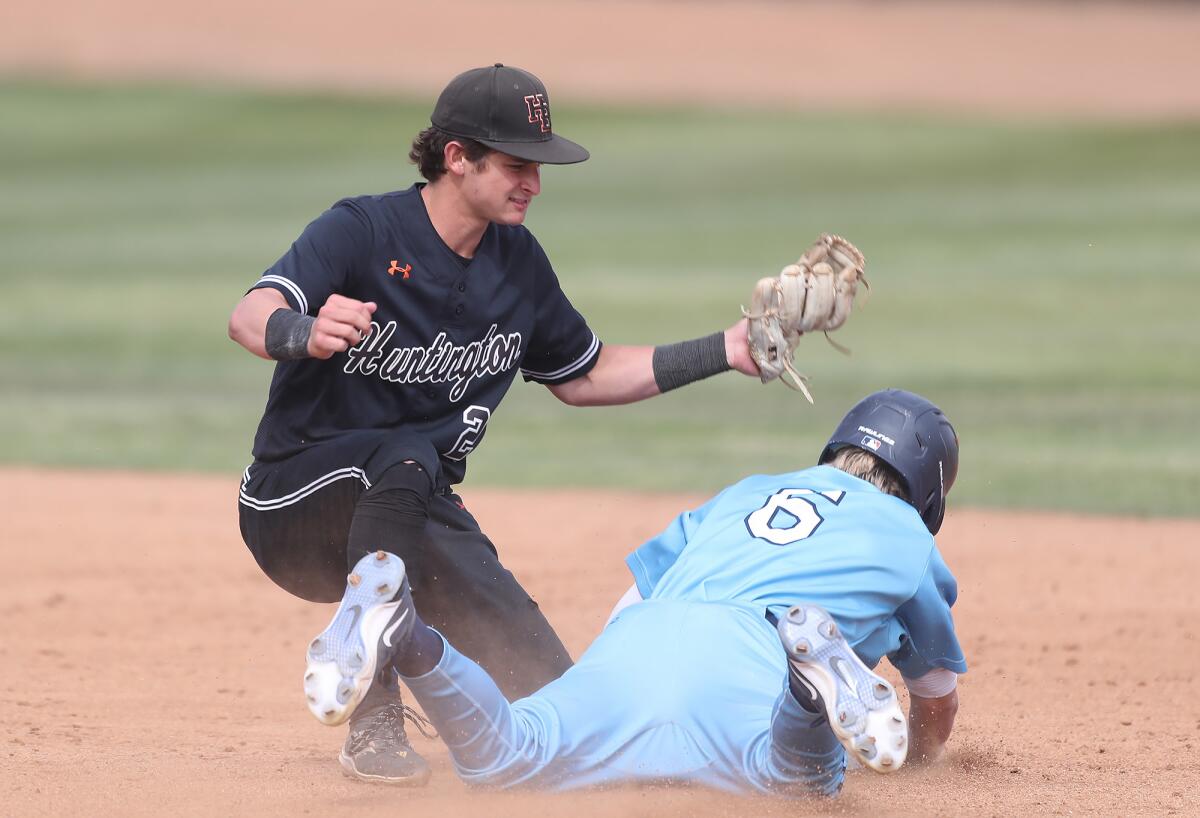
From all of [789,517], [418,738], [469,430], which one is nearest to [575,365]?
[469,430]

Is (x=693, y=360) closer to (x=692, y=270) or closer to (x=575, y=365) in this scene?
(x=575, y=365)

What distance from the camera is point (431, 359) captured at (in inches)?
178

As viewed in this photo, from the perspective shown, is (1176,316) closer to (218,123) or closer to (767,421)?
(767,421)

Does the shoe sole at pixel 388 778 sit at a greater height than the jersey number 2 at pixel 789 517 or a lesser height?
lesser

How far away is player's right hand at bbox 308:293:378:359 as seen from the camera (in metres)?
3.94

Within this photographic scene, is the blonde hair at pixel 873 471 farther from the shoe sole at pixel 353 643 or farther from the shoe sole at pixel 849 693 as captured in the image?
the shoe sole at pixel 353 643

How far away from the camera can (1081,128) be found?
93.0ft

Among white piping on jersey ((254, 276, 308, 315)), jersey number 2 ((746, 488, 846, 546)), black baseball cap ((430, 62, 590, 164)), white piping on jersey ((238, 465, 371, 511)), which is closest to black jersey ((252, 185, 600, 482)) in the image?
white piping on jersey ((254, 276, 308, 315))

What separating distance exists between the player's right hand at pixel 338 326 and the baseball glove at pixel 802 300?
4.02ft

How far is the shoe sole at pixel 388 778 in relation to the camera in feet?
13.8

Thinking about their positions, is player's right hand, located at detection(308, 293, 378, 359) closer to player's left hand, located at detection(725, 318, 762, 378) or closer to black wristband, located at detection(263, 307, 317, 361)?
black wristband, located at detection(263, 307, 317, 361)

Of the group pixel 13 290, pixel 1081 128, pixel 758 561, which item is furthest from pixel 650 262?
pixel 758 561

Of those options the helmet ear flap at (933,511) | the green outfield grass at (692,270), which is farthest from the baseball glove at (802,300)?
the green outfield grass at (692,270)

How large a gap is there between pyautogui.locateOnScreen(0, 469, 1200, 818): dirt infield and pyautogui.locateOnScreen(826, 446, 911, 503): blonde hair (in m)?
0.77
